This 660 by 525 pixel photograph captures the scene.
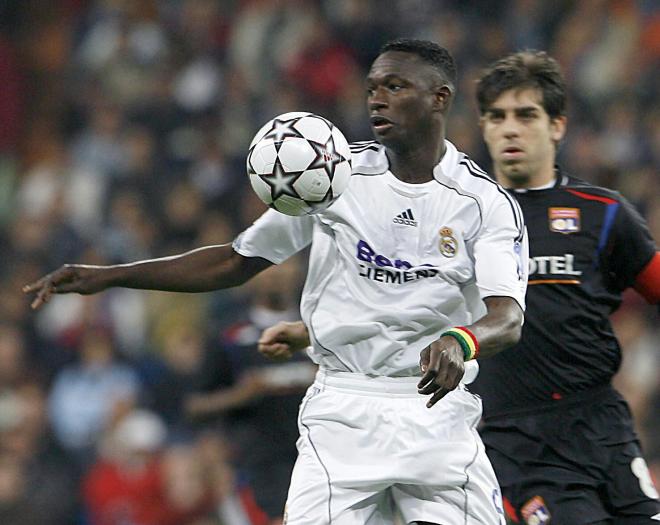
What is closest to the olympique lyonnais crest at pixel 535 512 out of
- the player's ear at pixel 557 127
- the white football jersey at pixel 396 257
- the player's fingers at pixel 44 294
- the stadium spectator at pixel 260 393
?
the white football jersey at pixel 396 257

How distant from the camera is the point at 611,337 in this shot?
17.3ft

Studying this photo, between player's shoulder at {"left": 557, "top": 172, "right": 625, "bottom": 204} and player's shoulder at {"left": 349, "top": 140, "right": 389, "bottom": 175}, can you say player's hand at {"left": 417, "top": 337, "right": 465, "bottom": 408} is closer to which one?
player's shoulder at {"left": 349, "top": 140, "right": 389, "bottom": 175}

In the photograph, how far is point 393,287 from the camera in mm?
4504

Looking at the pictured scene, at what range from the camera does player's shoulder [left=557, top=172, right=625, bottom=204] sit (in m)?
5.30

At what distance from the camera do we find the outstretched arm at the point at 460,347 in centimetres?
386

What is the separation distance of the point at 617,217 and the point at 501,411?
859 millimetres

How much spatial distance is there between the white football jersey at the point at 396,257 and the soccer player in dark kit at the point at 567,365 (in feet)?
2.16

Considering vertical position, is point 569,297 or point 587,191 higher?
point 587,191

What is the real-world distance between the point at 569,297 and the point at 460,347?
1346 millimetres

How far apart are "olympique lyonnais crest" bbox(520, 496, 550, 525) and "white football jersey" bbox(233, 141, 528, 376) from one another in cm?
86

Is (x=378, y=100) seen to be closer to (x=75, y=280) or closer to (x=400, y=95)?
(x=400, y=95)

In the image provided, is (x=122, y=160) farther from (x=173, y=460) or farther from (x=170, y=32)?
(x=173, y=460)

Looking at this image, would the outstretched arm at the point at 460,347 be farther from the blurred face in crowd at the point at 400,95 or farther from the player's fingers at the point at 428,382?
the blurred face in crowd at the point at 400,95

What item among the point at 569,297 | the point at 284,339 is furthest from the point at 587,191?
the point at 284,339
